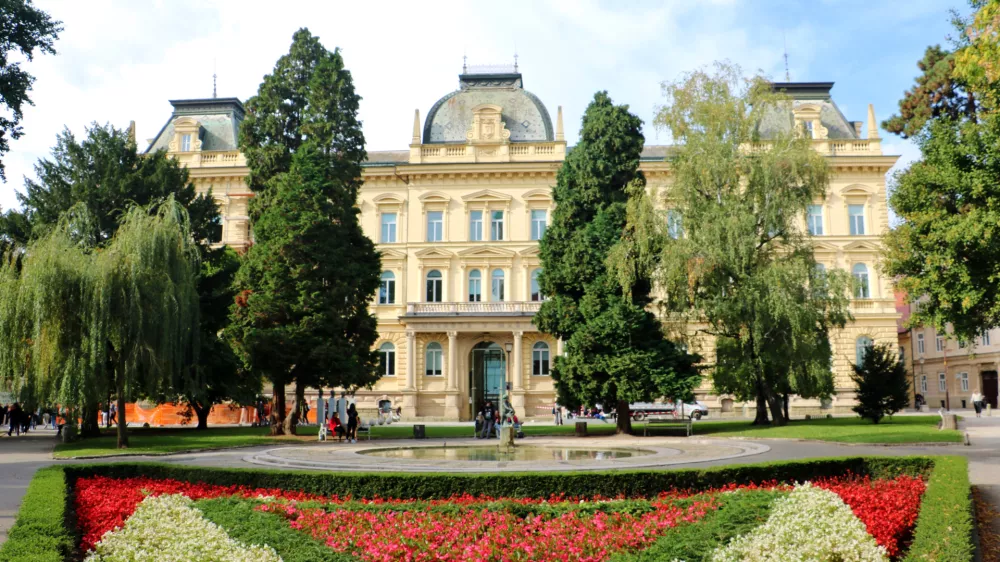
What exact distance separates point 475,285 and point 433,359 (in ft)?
18.4

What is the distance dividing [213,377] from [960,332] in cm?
2766

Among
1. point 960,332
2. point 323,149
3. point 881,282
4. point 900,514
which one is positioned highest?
point 323,149

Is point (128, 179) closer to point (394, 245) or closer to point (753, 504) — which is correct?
point (394, 245)

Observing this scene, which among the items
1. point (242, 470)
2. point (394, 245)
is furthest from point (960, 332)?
point (394, 245)

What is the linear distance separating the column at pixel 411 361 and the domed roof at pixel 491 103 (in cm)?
1355

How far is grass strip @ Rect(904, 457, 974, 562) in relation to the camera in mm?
6652

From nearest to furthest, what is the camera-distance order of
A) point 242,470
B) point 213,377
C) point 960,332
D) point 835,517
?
1. point 835,517
2. point 242,470
3. point 960,332
4. point 213,377

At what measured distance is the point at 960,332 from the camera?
21.4 m

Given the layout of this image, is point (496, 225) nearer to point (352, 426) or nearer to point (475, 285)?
point (475, 285)

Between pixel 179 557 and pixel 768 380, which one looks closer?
pixel 179 557

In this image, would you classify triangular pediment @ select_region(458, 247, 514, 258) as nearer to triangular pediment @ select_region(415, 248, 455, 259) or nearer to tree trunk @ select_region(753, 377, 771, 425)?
triangular pediment @ select_region(415, 248, 455, 259)

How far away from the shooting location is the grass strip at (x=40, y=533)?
6879 millimetres

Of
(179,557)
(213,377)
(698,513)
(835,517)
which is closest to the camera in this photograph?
(179,557)

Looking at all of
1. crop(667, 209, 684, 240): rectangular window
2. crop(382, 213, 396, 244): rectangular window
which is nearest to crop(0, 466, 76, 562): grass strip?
crop(667, 209, 684, 240): rectangular window
